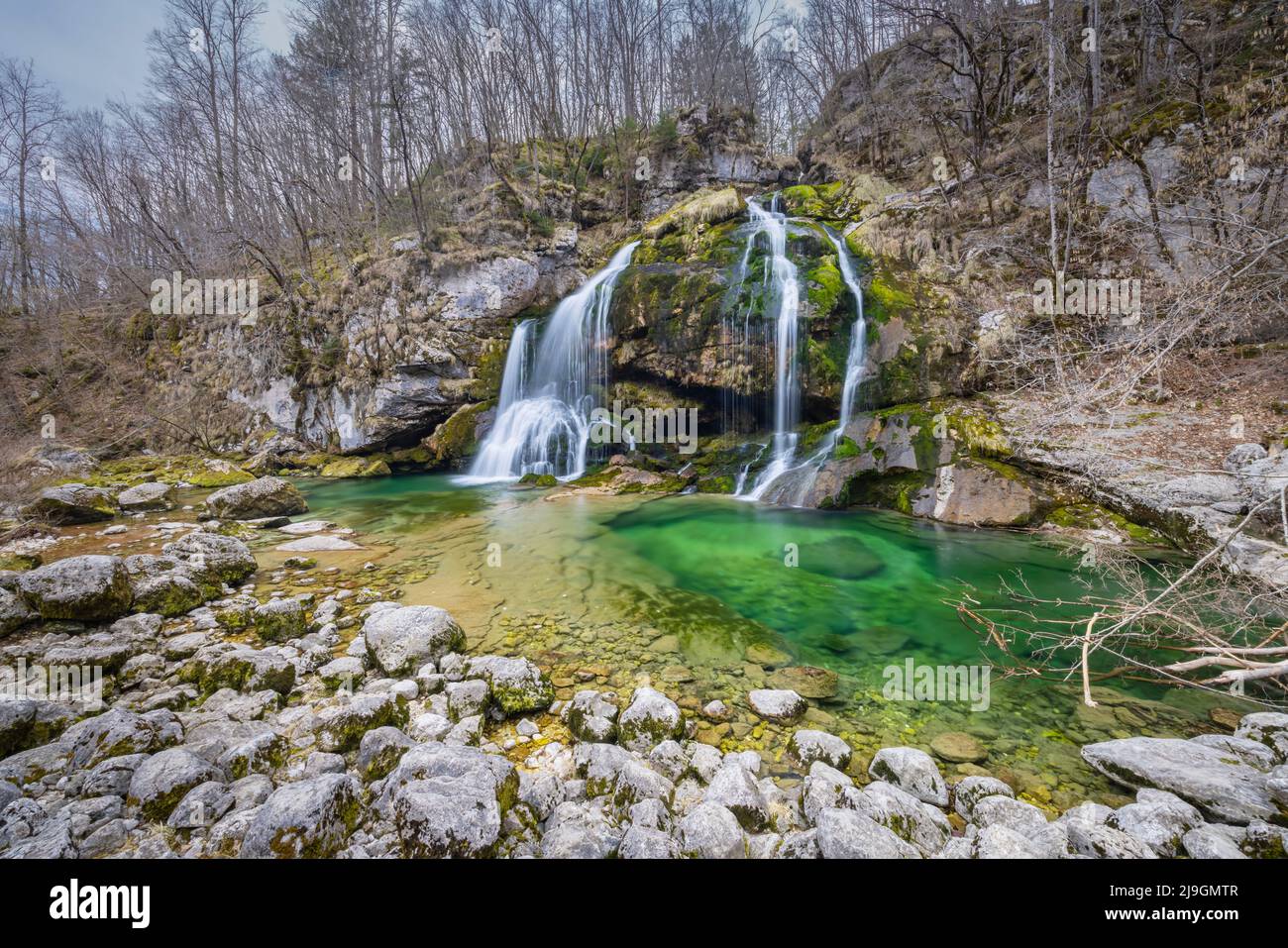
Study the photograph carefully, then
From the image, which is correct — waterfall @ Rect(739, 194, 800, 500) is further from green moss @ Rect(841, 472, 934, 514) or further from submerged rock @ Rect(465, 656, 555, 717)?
submerged rock @ Rect(465, 656, 555, 717)

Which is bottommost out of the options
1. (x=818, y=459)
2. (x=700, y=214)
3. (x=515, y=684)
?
(x=515, y=684)

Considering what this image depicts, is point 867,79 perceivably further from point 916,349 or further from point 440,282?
point 440,282

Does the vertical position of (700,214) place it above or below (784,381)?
above

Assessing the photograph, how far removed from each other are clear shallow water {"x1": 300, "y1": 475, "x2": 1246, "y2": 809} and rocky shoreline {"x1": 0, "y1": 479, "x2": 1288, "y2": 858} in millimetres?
257

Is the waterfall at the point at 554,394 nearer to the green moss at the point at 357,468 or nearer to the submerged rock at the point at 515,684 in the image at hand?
the green moss at the point at 357,468

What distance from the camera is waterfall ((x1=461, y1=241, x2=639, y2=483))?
13336 mm

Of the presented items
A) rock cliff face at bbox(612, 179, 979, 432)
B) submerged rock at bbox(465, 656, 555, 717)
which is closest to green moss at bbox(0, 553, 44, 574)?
submerged rock at bbox(465, 656, 555, 717)

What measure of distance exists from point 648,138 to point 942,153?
12377mm

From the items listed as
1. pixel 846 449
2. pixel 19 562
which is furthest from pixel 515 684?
pixel 846 449

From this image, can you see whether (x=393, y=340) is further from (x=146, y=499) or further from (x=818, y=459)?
(x=818, y=459)

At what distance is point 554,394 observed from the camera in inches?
552

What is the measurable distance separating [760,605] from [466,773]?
3699 mm
